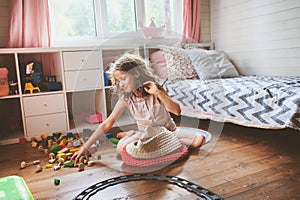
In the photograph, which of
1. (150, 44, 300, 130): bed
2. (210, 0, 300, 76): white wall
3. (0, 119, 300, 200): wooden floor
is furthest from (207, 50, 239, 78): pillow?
(0, 119, 300, 200): wooden floor

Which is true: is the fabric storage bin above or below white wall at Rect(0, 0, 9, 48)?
below

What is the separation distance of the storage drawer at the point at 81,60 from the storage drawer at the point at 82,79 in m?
0.04

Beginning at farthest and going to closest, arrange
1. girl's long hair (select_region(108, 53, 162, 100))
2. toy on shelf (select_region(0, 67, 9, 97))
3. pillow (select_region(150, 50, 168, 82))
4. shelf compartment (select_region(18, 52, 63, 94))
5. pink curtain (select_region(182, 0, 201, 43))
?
pink curtain (select_region(182, 0, 201, 43)) → pillow (select_region(150, 50, 168, 82)) → shelf compartment (select_region(18, 52, 63, 94)) → toy on shelf (select_region(0, 67, 9, 97)) → girl's long hair (select_region(108, 53, 162, 100))

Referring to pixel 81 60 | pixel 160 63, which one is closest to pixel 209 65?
pixel 160 63

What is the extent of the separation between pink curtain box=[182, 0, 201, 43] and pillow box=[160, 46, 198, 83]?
1.30ft

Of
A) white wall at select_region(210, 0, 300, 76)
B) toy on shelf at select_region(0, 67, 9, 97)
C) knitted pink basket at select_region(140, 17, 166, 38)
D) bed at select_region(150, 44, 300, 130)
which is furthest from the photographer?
knitted pink basket at select_region(140, 17, 166, 38)

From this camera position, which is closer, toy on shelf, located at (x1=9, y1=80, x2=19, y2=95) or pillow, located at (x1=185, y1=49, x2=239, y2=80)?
toy on shelf, located at (x1=9, y1=80, x2=19, y2=95)

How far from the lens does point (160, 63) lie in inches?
87.5

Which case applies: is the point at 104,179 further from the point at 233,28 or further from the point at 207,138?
the point at 233,28

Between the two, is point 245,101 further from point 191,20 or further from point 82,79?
point 191,20

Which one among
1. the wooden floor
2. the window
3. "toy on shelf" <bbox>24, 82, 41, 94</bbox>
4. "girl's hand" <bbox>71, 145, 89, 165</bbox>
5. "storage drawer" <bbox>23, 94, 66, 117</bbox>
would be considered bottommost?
the wooden floor

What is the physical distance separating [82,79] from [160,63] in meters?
0.66

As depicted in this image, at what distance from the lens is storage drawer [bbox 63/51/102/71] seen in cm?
189

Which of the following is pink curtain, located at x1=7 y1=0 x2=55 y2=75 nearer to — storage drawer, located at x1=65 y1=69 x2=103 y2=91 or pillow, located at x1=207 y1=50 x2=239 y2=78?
storage drawer, located at x1=65 y1=69 x2=103 y2=91
